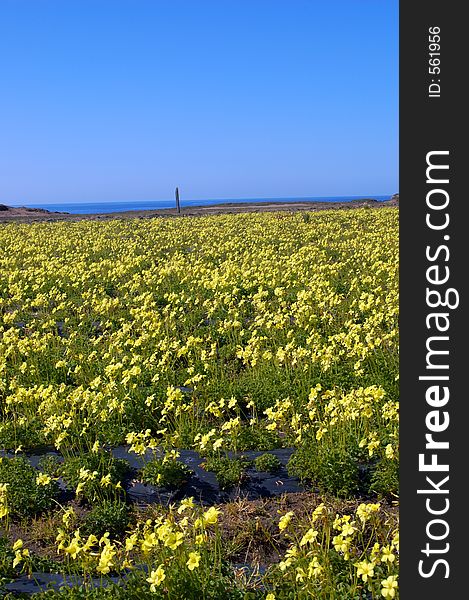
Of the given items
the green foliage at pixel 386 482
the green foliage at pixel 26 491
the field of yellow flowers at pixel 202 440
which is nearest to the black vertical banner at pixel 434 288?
the field of yellow flowers at pixel 202 440

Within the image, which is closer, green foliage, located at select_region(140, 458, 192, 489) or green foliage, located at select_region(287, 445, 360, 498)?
green foliage, located at select_region(287, 445, 360, 498)

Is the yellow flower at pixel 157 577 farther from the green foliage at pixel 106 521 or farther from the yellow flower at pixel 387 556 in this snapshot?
the green foliage at pixel 106 521

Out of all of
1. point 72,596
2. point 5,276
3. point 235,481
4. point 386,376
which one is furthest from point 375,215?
point 72,596

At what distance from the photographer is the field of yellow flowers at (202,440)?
450cm

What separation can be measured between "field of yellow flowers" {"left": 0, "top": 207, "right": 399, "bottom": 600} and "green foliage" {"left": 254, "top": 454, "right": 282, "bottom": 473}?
0.07ft

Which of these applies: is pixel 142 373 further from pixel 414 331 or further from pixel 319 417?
pixel 414 331

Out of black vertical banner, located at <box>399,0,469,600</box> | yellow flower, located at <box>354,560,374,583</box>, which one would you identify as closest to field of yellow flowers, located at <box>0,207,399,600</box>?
yellow flower, located at <box>354,560,374,583</box>

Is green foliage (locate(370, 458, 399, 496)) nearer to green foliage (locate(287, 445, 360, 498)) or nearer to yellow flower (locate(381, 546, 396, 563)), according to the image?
green foliage (locate(287, 445, 360, 498))

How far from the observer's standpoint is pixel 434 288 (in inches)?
110

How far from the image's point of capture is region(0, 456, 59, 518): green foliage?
19.9 ft

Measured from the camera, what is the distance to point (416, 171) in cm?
282

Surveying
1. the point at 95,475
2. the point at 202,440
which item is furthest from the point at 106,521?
the point at 202,440

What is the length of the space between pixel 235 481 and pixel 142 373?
3213 millimetres

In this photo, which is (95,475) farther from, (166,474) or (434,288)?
(434,288)
